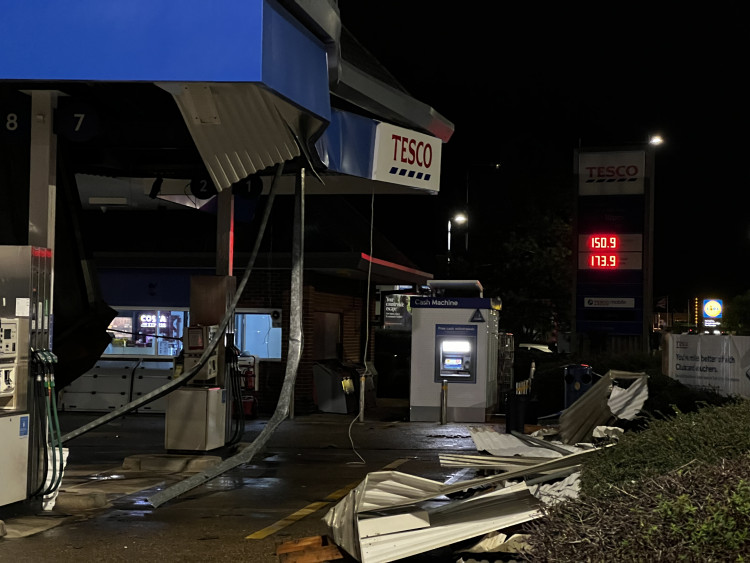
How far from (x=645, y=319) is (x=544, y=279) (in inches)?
326

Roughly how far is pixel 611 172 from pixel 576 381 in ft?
41.2

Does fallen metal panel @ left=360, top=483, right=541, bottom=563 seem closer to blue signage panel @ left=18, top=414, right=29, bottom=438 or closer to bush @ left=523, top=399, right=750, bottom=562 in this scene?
bush @ left=523, top=399, right=750, bottom=562

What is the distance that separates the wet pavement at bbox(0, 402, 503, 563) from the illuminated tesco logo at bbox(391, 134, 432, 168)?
386 centimetres

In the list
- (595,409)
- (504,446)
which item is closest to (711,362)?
(595,409)

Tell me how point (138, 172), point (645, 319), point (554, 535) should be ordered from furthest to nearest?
point (645, 319)
point (138, 172)
point (554, 535)

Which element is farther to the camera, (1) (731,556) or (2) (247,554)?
(2) (247,554)

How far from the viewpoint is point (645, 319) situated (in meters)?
28.7

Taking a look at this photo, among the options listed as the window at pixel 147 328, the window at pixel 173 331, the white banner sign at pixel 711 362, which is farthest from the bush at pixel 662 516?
the window at pixel 147 328

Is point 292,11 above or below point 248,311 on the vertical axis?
above

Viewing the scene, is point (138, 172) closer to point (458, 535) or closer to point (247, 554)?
point (247, 554)

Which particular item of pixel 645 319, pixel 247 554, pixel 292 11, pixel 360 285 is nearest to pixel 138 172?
pixel 292 11

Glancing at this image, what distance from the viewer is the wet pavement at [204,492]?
872 centimetres

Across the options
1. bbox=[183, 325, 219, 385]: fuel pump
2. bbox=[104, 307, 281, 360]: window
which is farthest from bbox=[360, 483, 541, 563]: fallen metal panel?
bbox=[104, 307, 281, 360]: window

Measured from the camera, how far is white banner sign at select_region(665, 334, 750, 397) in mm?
16547
